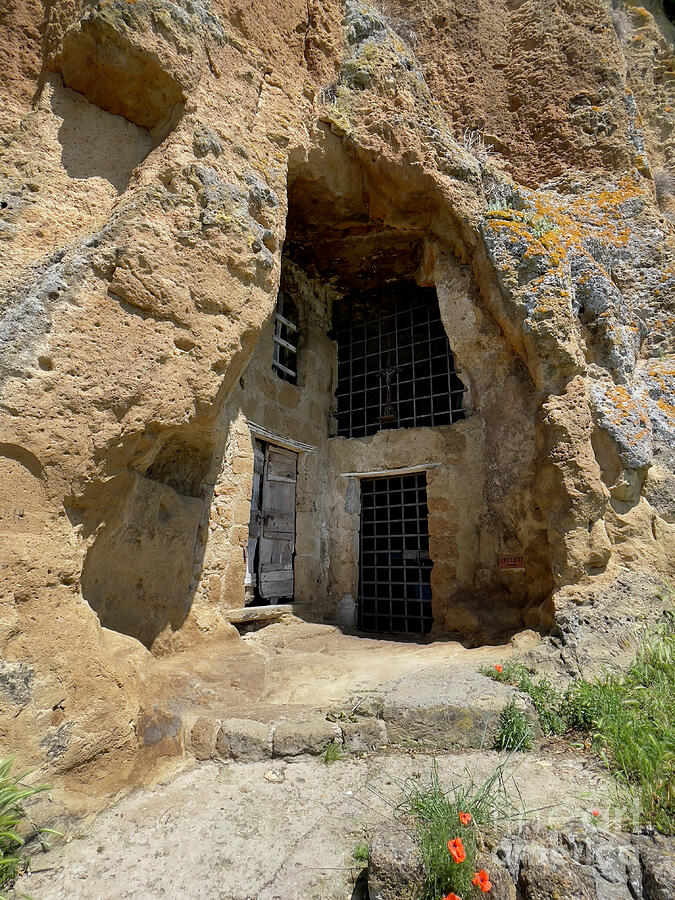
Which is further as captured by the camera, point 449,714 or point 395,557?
point 395,557

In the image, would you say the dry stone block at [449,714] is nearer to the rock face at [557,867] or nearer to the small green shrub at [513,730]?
the small green shrub at [513,730]

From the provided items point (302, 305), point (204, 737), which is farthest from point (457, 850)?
point (302, 305)

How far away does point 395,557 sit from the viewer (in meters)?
6.37

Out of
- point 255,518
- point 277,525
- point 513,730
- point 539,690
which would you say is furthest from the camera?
point 277,525

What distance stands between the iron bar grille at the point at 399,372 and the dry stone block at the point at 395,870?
516 cm

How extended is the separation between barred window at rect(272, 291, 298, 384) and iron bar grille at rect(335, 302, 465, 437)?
2.53ft

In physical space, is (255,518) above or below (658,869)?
above

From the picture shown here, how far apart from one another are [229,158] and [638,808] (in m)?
4.33

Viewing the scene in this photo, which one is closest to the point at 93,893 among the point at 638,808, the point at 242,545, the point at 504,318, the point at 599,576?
the point at 638,808

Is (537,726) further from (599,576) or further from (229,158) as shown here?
(229,158)

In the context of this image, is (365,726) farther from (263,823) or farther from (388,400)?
(388,400)

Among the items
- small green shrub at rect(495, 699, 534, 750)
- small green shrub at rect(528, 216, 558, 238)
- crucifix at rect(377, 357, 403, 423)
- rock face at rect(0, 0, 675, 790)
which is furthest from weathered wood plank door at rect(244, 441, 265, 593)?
small green shrub at rect(528, 216, 558, 238)

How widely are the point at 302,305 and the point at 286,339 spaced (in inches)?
21.5

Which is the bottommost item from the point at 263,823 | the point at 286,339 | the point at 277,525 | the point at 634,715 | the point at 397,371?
the point at 263,823
